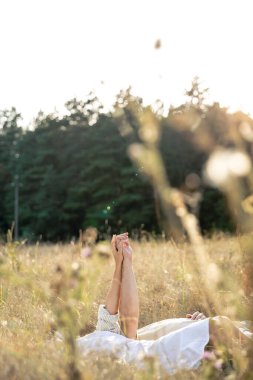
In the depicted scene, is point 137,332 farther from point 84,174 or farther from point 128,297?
point 84,174

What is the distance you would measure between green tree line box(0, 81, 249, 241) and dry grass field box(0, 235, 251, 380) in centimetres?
2102

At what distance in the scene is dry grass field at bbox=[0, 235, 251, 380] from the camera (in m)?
1.97

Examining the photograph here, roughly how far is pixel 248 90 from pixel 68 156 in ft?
116

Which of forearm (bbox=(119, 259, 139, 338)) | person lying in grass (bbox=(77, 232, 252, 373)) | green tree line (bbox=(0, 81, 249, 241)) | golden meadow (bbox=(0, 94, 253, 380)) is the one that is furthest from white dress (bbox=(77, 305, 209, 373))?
green tree line (bbox=(0, 81, 249, 241))

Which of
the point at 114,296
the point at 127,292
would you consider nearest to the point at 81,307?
the point at 114,296

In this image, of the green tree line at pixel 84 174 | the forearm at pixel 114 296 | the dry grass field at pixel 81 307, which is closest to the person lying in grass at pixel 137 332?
the forearm at pixel 114 296

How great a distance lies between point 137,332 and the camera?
170 inches

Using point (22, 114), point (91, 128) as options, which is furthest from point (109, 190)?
point (22, 114)

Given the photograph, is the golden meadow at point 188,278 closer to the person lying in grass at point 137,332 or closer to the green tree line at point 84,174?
the person lying in grass at point 137,332

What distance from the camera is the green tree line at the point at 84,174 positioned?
103 ft

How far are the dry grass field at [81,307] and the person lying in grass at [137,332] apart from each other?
0.46 ft

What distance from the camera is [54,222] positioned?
36500 millimetres

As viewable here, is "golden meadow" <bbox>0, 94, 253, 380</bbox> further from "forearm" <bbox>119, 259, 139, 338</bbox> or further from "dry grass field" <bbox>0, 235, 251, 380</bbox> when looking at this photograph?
"forearm" <bbox>119, 259, 139, 338</bbox>

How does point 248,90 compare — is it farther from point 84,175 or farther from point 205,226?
point 84,175
